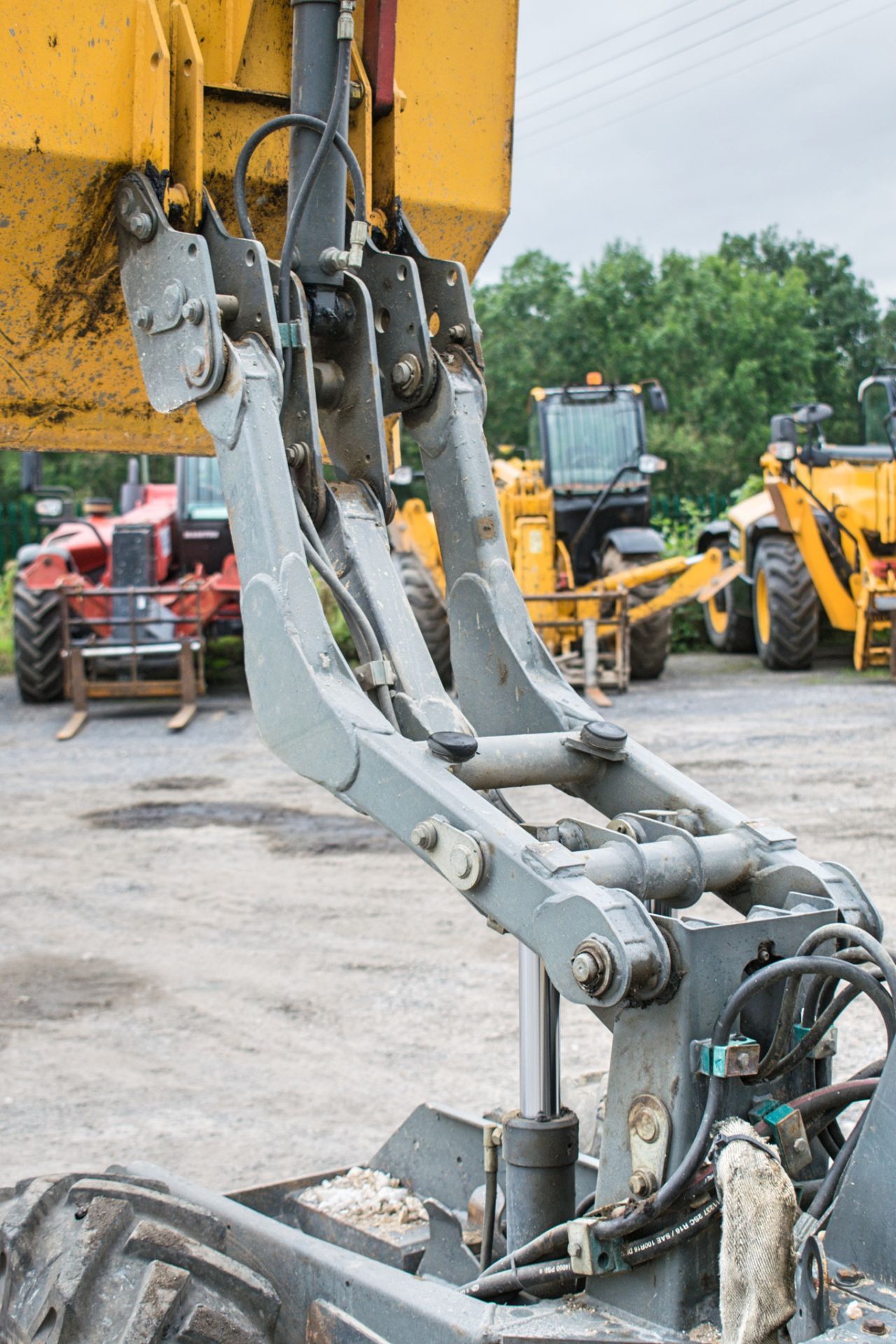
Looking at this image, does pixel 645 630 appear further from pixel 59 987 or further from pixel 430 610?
pixel 59 987

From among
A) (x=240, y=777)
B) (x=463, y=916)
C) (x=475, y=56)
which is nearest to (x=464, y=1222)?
(x=475, y=56)

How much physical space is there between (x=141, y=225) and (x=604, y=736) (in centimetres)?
130

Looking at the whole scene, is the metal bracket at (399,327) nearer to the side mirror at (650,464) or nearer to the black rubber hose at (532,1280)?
the black rubber hose at (532,1280)

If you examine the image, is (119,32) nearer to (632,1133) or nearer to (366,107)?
(366,107)

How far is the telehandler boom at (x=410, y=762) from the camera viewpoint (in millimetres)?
2229

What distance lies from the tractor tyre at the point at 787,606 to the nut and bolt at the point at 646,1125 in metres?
13.7

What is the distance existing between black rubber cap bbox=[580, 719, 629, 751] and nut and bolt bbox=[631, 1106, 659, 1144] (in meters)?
0.67

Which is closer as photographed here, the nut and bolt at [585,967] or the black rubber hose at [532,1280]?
the nut and bolt at [585,967]

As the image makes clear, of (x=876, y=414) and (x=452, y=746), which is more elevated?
(x=876, y=414)

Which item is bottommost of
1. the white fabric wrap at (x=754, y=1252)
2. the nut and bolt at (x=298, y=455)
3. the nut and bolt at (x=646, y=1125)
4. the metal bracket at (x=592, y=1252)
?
the metal bracket at (x=592, y=1252)

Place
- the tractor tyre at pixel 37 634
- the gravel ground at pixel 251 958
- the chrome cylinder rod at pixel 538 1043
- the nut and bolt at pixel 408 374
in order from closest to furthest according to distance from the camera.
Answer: the chrome cylinder rod at pixel 538 1043 < the nut and bolt at pixel 408 374 < the gravel ground at pixel 251 958 < the tractor tyre at pixel 37 634

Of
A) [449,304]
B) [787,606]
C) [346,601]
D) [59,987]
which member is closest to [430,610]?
[787,606]

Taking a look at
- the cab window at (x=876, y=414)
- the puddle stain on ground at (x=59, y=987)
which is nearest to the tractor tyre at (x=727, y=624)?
the cab window at (x=876, y=414)

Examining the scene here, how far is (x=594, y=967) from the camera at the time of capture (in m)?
2.13
